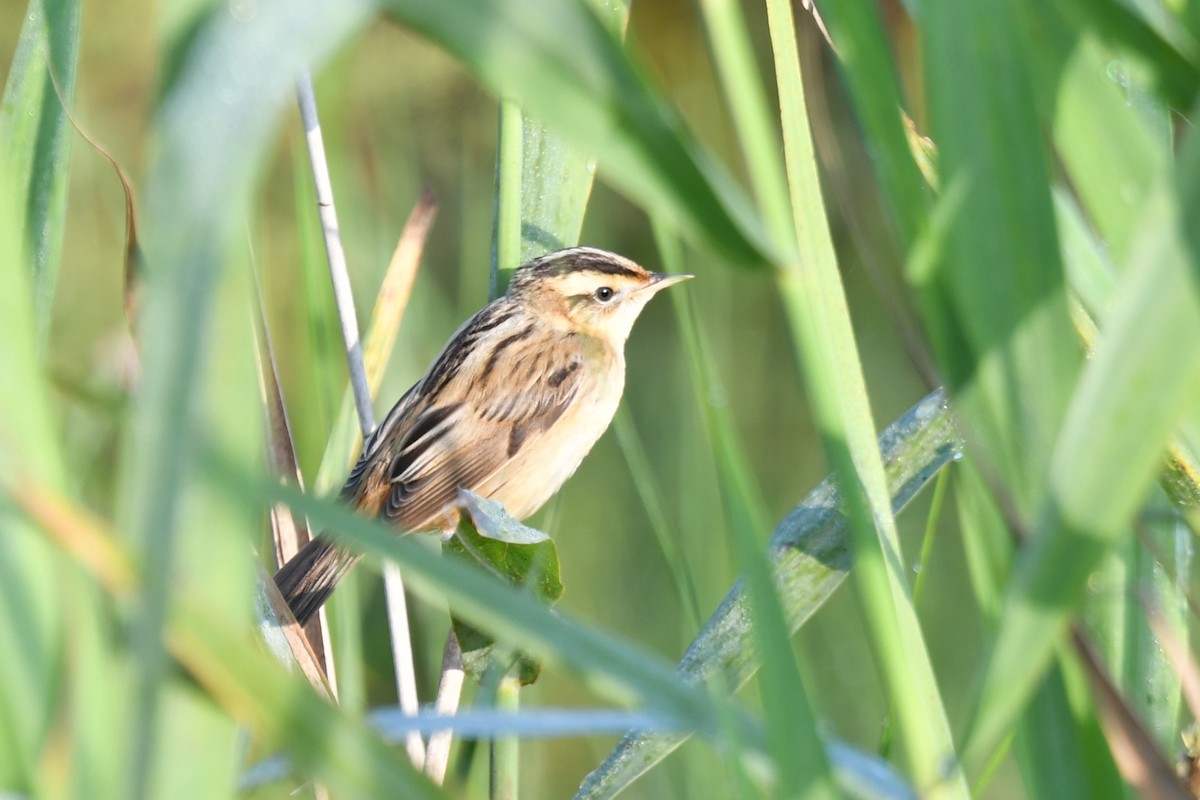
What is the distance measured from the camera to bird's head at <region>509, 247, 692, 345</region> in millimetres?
3508

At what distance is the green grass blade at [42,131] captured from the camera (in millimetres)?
1739

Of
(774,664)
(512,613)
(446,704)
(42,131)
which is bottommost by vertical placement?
(446,704)

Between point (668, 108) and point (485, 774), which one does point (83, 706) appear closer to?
point (668, 108)

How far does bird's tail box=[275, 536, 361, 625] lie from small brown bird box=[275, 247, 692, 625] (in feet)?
1.87

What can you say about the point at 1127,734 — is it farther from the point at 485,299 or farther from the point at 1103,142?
the point at 485,299

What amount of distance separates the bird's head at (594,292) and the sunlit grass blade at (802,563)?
172 cm

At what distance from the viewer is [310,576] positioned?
279 centimetres

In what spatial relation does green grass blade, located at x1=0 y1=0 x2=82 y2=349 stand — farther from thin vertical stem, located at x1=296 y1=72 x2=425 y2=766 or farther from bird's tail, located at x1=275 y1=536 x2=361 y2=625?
bird's tail, located at x1=275 y1=536 x2=361 y2=625

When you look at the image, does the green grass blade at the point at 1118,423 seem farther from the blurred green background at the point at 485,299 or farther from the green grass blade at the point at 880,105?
the blurred green background at the point at 485,299

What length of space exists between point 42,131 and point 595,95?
1.20 metres

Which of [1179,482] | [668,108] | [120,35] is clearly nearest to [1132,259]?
[668,108]

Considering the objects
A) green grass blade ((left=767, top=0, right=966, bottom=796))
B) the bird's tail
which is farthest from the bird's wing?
green grass blade ((left=767, top=0, right=966, bottom=796))

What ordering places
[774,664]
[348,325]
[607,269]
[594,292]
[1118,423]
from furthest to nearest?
[594,292] → [607,269] → [348,325] → [774,664] → [1118,423]

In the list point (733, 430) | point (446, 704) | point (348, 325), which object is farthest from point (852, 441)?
point (348, 325)
